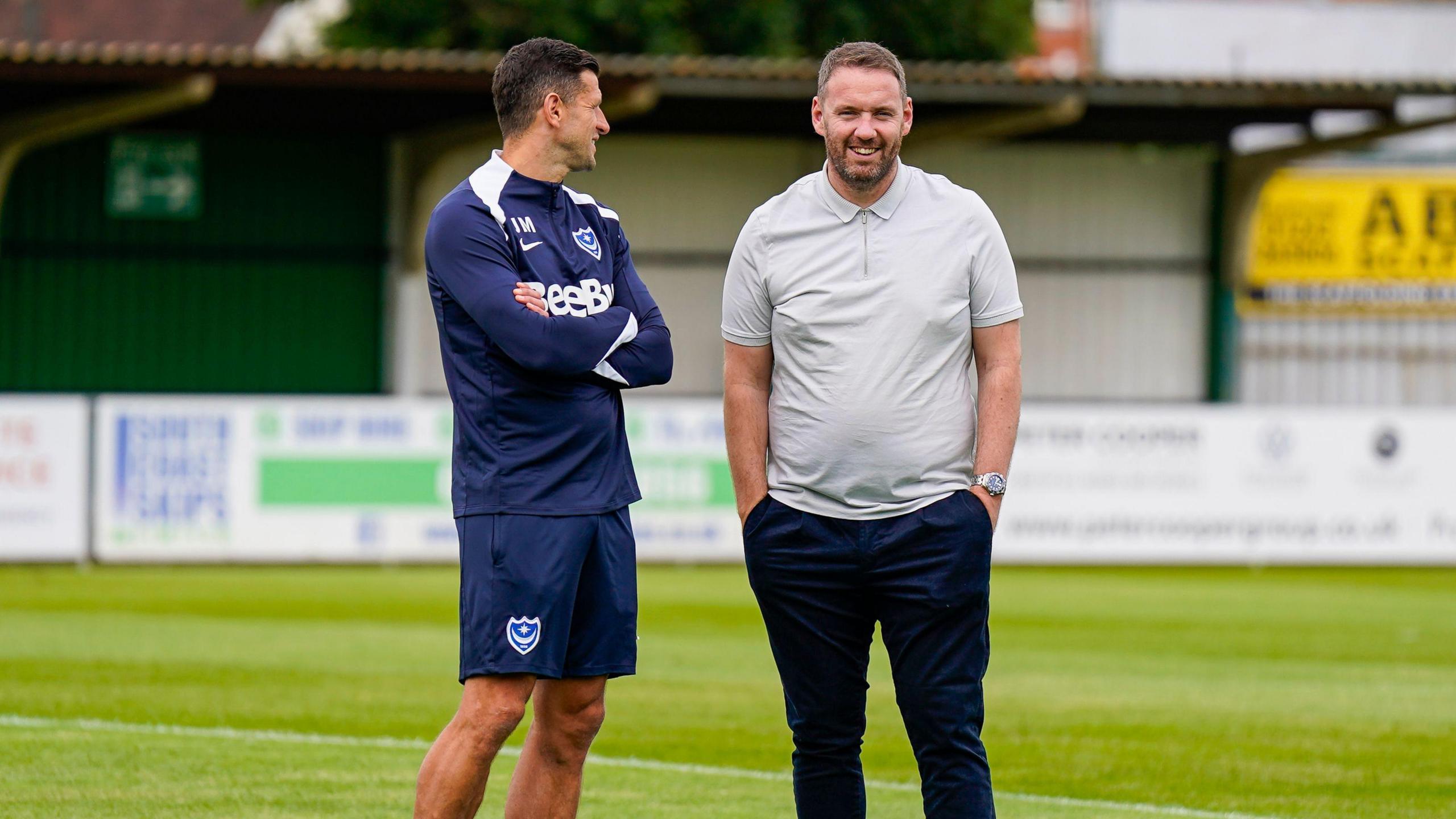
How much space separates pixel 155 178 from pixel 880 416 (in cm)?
1943

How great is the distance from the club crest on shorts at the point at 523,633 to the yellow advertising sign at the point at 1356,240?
22.8 m

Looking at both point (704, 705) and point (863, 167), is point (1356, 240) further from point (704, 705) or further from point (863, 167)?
point (863, 167)

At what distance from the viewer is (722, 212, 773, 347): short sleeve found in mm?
4750

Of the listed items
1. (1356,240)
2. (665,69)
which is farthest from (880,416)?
(1356,240)

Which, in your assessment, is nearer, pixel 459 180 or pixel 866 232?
pixel 866 232

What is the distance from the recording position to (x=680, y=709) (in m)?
9.10

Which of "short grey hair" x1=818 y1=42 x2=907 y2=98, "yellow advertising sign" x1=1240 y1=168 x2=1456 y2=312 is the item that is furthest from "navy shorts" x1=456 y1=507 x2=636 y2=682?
"yellow advertising sign" x1=1240 y1=168 x2=1456 y2=312

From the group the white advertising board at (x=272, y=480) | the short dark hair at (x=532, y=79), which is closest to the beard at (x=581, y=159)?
the short dark hair at (x=532, y=79)

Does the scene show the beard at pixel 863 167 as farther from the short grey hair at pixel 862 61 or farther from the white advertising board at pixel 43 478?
the white advertising board at pixel 43 478

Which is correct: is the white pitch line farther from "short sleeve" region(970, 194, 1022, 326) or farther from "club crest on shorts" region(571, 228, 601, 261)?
"short sleeve" region(970, 194, 1022, 326)

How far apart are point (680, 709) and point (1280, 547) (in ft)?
33.0

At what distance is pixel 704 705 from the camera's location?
926cm

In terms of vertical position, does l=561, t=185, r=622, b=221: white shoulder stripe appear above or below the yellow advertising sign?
below

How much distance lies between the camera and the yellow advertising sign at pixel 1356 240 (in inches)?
1046
